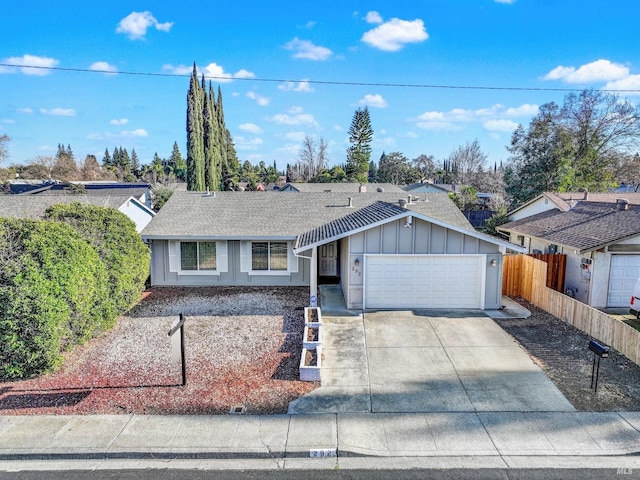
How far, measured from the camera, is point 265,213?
17.1 meters

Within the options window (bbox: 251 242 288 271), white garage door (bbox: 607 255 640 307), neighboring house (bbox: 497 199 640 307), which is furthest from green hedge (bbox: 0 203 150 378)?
white garage door (bbox: 607 255 640 307)

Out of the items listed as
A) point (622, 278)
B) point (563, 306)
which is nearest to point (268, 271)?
point (563, 306)

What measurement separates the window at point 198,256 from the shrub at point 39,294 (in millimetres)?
6572

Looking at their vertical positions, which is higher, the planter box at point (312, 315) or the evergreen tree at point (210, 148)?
the evergreen tree at point (210, 148)

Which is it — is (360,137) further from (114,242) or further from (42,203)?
(114,242)

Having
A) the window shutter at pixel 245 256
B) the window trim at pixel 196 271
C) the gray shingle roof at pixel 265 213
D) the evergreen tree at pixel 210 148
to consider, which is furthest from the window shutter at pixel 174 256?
the evergreen tree at pixel 210 148

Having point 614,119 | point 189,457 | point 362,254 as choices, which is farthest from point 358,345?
point 614,119

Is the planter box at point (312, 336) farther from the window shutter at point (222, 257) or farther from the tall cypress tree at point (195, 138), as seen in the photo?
the tall cypress tree at point (195, 138)

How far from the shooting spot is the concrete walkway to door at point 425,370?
7141mm

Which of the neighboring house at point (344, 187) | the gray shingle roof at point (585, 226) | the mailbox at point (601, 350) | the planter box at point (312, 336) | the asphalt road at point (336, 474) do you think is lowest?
the asphalt road at point (336, 474)

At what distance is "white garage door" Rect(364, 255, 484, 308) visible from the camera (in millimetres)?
12492

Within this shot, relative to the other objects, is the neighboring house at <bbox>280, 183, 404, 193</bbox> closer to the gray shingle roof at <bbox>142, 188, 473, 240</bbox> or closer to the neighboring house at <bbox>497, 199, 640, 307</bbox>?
the gray shingle roof at <bbox>142, 188, 473, 240</bbox>

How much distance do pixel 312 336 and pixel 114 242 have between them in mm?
6102

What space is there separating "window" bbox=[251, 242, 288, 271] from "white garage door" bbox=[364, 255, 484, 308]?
4370mm
